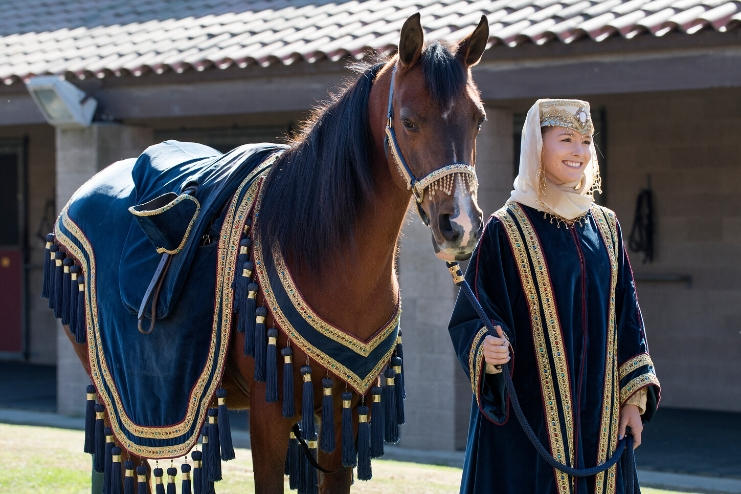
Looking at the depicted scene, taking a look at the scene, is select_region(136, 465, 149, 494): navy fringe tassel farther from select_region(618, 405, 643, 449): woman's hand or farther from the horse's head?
select_region(618, 405, 643, 449): woman's hand

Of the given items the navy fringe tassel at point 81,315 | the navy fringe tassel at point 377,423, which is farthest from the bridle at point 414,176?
the navy fringe tassel at point 81,315

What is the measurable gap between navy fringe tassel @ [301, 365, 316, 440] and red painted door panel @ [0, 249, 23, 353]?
9520 mm

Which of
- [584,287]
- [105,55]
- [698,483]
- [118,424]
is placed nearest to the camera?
[584,287]

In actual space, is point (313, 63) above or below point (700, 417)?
above

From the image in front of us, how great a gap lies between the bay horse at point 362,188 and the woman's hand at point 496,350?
12.1 inches

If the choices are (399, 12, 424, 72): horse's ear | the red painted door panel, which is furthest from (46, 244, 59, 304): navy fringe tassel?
the red painted door panel

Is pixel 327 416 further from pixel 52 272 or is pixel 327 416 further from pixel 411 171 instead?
pixel 52 272

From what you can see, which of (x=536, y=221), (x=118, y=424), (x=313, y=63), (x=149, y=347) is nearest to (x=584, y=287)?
(x=536, y=221)

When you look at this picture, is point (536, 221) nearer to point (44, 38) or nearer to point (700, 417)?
point (700, 417)

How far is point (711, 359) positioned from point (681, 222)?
3.94 feet

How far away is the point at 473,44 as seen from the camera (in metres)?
3.55

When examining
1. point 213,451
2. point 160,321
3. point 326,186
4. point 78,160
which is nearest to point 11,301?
point 78,160

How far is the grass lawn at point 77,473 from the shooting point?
20.2ft

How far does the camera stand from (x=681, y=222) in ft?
30.7
